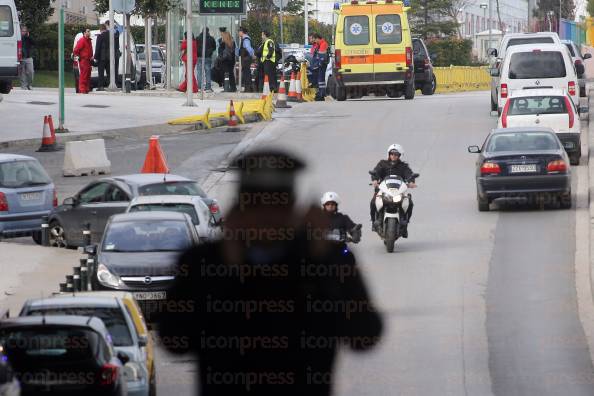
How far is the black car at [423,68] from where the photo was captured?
4938cm

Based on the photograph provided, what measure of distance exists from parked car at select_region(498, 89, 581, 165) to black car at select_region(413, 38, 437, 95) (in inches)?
709

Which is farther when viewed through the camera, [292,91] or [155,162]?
[292,91]

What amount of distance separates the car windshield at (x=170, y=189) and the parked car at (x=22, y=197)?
264 centimetres

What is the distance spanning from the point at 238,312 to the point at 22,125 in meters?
30.8

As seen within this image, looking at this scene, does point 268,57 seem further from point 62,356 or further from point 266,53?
point 62,356

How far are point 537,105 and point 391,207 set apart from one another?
10249mm

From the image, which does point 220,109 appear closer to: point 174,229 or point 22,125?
point 22,125

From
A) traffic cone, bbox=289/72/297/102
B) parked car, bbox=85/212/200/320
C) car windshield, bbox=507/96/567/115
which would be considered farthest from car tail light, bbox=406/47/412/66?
parked car, bbox=85/212/200/320

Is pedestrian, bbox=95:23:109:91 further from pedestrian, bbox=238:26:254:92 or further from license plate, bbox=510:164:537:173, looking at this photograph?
license plate, bbox=510:164:537:173

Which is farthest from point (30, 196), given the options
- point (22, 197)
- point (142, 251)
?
point (142, 251)

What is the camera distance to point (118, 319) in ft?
39.8

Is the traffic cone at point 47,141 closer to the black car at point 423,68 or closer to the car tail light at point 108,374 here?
the black car at point 423,68

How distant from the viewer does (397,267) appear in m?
20.8

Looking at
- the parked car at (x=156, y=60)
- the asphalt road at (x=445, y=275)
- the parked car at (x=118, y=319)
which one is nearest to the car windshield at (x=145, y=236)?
the asphalt road at (x=445, y=275)
